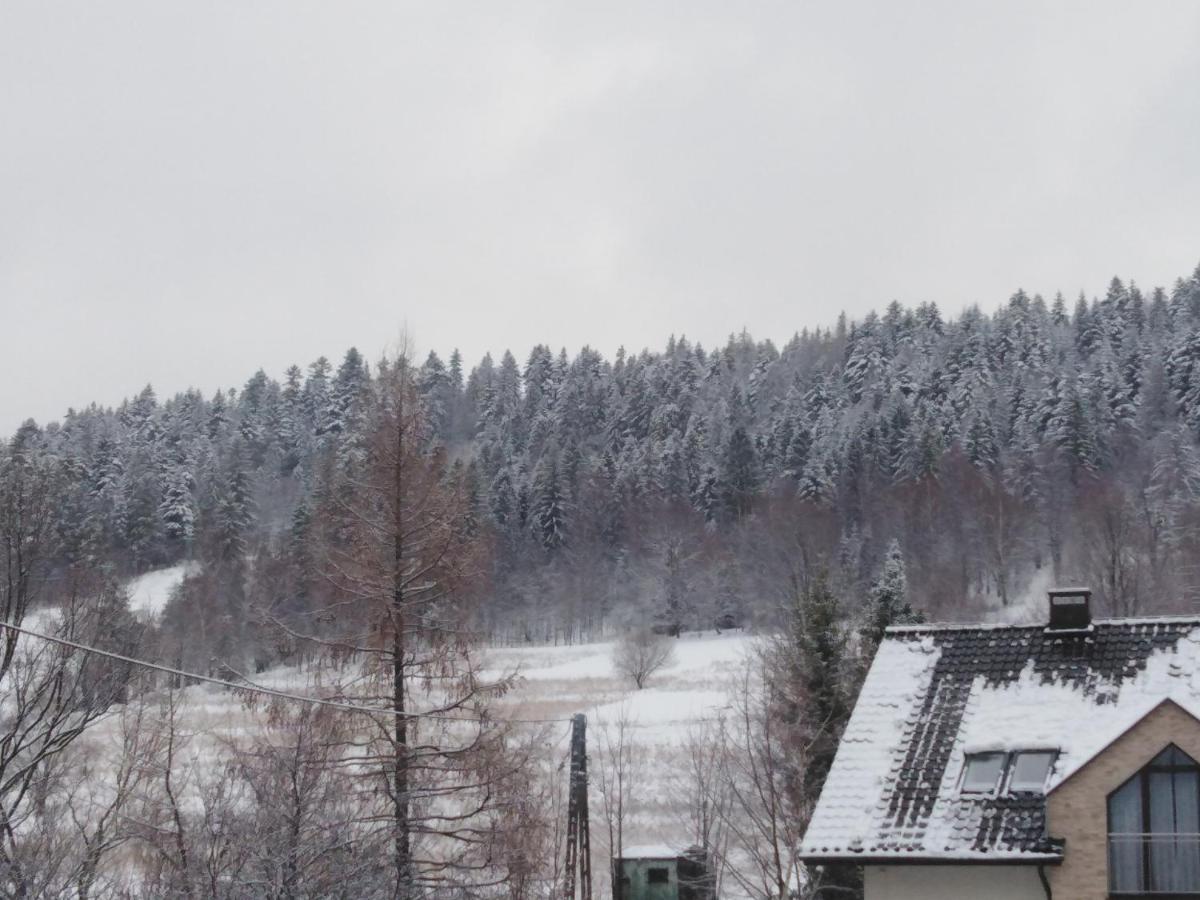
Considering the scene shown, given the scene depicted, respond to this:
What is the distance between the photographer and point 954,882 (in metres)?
16.6

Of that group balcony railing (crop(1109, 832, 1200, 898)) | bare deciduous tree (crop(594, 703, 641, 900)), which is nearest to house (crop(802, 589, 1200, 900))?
balcony railing (crop(1109, 832, 1200, 898))

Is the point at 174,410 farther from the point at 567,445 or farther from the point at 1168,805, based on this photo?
the point at 1168,805

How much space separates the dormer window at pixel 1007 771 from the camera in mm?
17203

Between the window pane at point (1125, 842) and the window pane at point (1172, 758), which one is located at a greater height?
the window pane at point (1172, 758)

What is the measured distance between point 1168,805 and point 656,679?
51208mm

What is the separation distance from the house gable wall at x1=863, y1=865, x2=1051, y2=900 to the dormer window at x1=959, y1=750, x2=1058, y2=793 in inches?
41.8

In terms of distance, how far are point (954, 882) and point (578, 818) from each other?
6.00 metres

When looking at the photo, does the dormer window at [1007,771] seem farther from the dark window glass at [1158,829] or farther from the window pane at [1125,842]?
the dark window glass at [1158,829]

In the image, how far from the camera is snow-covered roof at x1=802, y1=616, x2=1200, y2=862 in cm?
1667

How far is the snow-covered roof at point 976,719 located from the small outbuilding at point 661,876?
35.5 ft

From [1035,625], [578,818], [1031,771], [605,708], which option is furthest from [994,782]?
[605,708]

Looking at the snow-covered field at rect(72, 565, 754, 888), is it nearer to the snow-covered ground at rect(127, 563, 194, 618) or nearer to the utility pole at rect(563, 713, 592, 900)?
the utility pole at rect(563, 713, 592, 900)

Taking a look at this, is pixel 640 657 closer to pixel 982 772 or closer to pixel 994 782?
pixel 982 772

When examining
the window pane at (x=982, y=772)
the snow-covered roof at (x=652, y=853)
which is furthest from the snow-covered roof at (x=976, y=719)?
the snow-covered roof at (x=652, y=853)
